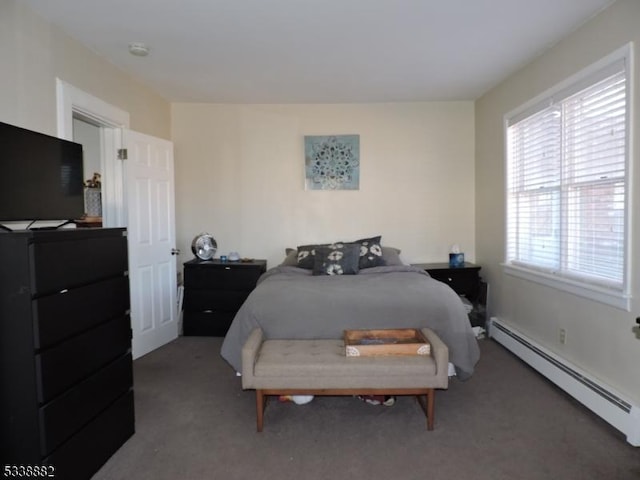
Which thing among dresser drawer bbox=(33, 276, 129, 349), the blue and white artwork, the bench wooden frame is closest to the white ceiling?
the blue and white artwork

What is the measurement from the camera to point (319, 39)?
2801 millimetres

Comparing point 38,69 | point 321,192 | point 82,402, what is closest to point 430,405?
point 82,402

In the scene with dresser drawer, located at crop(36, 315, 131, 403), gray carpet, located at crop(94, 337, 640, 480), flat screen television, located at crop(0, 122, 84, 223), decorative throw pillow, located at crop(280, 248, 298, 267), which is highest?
flat screen television, located at crop(0, 122, 84, 223)

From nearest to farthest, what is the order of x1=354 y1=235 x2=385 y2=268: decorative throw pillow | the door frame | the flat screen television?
1. the flat screen television
2. the door frame
3. x1=354 y1=235 x2=385 y2=268: decorative throw pillow

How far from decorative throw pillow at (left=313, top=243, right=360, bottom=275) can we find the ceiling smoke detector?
2.15 metres

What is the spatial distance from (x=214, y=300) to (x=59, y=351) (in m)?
2.41

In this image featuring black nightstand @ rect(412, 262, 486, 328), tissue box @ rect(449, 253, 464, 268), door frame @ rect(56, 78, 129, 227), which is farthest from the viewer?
tissue box @ rect(449, 253, 464, 268)

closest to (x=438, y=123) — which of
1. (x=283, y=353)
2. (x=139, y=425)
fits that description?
(x=283, y=353)

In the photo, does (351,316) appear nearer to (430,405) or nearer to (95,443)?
(430,405)

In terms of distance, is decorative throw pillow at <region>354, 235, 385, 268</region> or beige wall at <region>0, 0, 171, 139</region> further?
decorative throw pillow at <region>354, 235, 385, 268</region>

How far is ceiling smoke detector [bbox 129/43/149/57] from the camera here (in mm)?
2875

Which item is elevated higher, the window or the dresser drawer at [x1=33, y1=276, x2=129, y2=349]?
the window

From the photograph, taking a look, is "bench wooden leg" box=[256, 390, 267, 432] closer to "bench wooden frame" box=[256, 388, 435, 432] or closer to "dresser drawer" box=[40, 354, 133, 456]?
"bench wooden frame" box=[256, 388, 435, 432]

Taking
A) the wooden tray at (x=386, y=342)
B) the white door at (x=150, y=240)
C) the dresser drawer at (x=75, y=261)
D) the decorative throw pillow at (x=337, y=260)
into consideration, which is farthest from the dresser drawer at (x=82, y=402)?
the decorative throw pillow at (x=337, y=260)
